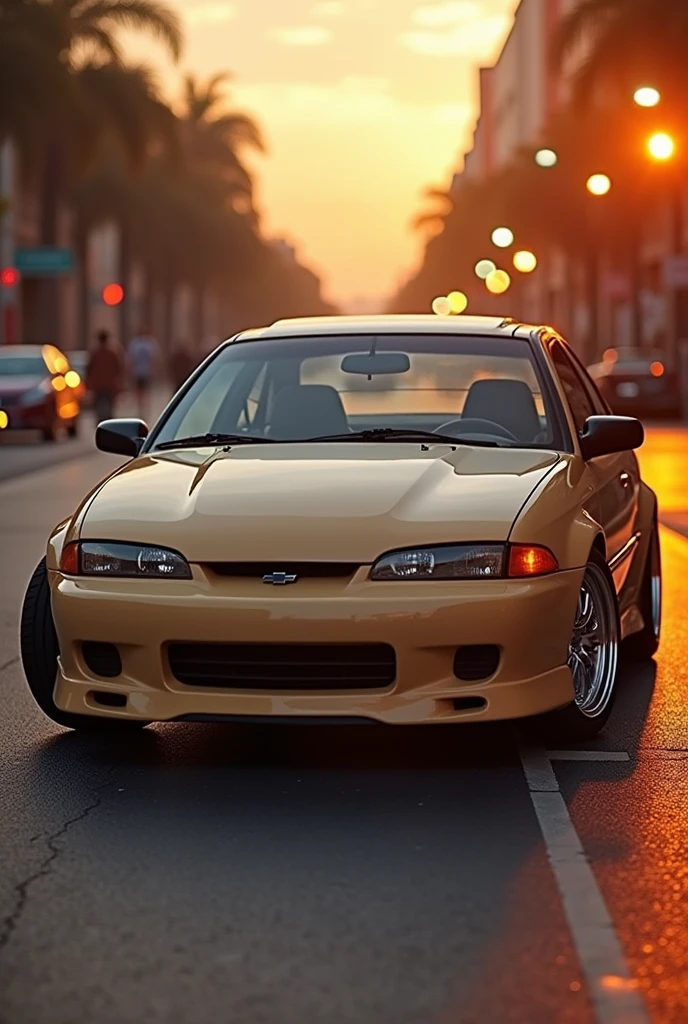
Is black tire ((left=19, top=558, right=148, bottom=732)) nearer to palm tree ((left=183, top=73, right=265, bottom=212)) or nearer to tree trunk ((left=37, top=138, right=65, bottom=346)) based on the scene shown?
tree trunk ((left=37, top=138, right=65, bottom=346))

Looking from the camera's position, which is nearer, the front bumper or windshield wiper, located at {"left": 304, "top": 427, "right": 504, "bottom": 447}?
the front bumper

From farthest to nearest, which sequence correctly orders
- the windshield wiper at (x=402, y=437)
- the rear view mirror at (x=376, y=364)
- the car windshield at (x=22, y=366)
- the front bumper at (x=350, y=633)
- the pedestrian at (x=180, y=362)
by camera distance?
1. the pedestrian at (x=180, y=362)
2. the car windshield at (x=22, y=366)
3. the rear view mirror at (x=376, y=364)
4. the windshield wiper at (x=402, y=437)
5. the front bumper at (x=350, y=633)

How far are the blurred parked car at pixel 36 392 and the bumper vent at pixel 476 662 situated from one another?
84.8 ft

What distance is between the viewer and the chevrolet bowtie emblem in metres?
6.06

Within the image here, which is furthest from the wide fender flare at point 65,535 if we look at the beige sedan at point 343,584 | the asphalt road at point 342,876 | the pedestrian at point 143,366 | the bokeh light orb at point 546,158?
the pedestrian at point 143,366

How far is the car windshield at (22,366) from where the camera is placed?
107 ft

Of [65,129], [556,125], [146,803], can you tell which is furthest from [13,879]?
[556,125]

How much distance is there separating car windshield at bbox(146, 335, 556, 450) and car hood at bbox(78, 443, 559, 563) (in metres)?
0.43

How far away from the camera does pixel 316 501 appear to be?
6375 millimetres

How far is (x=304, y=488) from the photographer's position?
6527 millimetres

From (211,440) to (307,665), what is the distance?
1.69m

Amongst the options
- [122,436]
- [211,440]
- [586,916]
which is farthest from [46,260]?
[586,916]

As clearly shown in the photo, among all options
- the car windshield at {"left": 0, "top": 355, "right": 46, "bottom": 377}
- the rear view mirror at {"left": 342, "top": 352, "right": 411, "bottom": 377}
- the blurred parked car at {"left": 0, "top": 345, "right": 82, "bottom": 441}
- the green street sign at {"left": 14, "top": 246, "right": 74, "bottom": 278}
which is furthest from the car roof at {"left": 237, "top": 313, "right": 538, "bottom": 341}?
the green street sign at {"left": 14, "top": 246, "right": 74, "bottom": 278}

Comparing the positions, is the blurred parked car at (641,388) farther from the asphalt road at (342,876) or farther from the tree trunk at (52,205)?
the asphalt road at (342,876)
